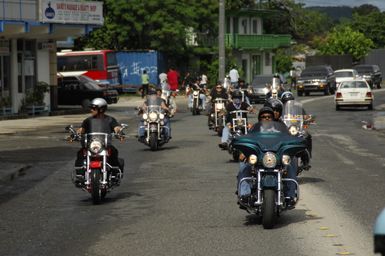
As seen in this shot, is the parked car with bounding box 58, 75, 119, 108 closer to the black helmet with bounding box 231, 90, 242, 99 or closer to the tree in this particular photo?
the black helmet with bounding box 231, 90, 242, 99

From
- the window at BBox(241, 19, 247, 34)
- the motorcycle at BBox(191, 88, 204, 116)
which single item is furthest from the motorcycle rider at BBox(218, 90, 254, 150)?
the window at BBox(241, 19, 247, 34)

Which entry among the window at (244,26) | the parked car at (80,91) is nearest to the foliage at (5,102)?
the parked car at (80,91)

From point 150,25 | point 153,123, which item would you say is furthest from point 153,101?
point 150,25

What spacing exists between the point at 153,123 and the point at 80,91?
23.2m

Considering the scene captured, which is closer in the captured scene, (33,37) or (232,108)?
(232,108)

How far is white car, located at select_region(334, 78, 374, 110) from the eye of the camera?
1777 inches

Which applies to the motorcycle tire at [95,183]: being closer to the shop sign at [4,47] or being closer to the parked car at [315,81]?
the shop sign at [4,47]

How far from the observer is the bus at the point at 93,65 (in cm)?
6166

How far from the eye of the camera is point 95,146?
560 inches

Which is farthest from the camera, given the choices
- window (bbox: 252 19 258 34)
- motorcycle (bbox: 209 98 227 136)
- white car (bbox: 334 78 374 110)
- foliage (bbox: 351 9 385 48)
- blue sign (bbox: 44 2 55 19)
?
foliage (bbox: 351 9 385 48)

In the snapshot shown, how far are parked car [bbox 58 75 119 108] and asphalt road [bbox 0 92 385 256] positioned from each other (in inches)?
848

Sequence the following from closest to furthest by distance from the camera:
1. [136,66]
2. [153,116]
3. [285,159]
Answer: [285,159], [153,116], [136,66]

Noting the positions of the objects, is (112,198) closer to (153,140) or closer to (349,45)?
(153,140)

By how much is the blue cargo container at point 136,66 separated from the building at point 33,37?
838 inches
